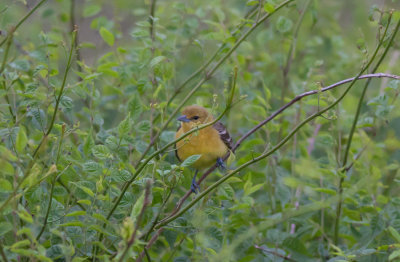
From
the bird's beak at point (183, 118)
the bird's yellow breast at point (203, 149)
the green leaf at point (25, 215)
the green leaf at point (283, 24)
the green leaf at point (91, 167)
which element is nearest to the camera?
the green leaf at point (25, 215)

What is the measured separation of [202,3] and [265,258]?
2358 millimetres

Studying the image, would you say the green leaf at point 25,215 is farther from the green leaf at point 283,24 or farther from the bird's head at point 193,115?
the green leaf at point 283,24

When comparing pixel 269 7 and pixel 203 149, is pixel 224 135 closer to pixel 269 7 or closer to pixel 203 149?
pixel 203 149

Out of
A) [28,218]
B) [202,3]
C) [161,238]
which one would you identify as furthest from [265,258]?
[202,3]

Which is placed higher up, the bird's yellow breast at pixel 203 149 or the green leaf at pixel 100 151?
the bird's yellow breast at pixel 203 149

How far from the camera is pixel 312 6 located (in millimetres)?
3719

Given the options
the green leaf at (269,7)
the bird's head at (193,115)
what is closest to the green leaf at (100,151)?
the green leaf at (269,7)

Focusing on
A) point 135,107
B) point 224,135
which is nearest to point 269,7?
point 135,107

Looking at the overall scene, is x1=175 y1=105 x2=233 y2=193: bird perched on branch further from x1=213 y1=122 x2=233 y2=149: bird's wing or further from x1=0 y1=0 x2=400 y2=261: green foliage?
x1=0 y1=0 x2=400 y2=261: green foliage

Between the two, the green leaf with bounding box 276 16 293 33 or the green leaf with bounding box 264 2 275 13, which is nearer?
the green leaf with bounding box 264 2 275 13

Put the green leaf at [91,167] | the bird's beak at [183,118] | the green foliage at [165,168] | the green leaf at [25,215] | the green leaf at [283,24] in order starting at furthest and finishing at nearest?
the bird's beak at [183,118]
the green leaf at [283,24]
the green leaf at [91,167]
the green foliage at [165,168]
the green leaf at [25,215]

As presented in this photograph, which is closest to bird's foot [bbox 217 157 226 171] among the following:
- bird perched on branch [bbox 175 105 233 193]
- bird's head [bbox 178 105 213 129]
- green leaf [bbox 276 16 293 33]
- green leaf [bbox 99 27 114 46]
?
bird perched on branch [bbox 175 105 233 193]

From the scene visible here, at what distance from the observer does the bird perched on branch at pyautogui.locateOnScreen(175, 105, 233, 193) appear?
11.1ft

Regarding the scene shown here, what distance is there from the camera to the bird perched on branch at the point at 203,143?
3398mm
